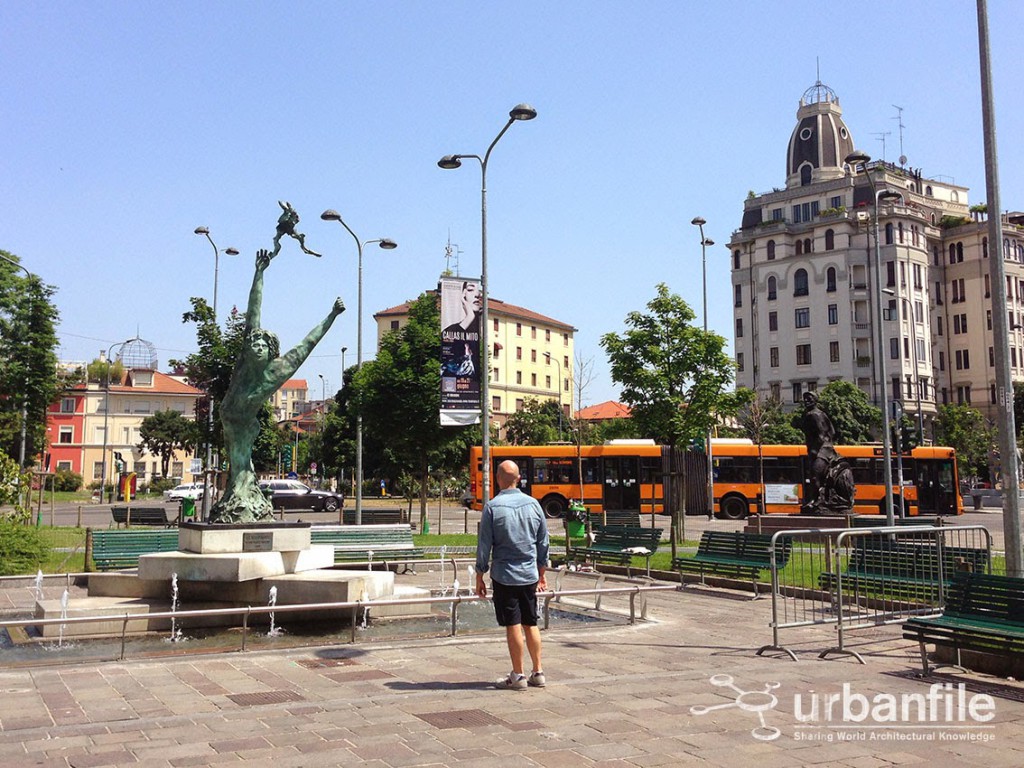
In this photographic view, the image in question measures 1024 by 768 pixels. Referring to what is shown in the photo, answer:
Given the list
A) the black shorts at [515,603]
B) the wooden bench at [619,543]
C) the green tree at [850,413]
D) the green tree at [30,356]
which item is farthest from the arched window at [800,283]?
the black shorts at [515,603]

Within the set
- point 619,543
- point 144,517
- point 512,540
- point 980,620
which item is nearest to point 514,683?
point 512,540

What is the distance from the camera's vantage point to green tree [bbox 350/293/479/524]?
27.8 meters

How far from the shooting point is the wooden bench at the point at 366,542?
671 inches

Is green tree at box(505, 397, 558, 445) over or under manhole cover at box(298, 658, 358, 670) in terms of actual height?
over

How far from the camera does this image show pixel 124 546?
15.4 meters

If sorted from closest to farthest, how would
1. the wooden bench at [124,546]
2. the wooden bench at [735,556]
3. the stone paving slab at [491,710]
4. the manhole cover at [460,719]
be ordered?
the stone paving slab at [491,710] < the manhole cover at [460,719] < the wooden bench at [735,556] < the wooden bench at [124,546]

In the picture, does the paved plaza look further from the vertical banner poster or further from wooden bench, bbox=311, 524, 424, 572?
the vertical banner poster

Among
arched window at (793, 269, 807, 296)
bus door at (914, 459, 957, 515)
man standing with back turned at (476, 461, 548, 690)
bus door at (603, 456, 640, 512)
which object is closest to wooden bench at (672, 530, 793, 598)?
man standing with back turned at (476, 461, 548, 690)

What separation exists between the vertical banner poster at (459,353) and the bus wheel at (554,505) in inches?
701

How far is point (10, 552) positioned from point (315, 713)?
1367 cm

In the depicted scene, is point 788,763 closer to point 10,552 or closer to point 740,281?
point 10,552

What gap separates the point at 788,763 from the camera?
5.56 m

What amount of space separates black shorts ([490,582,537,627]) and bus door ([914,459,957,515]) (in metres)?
33.7

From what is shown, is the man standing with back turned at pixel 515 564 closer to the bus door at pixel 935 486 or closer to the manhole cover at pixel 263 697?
the manhole cover at pixel 263 697
